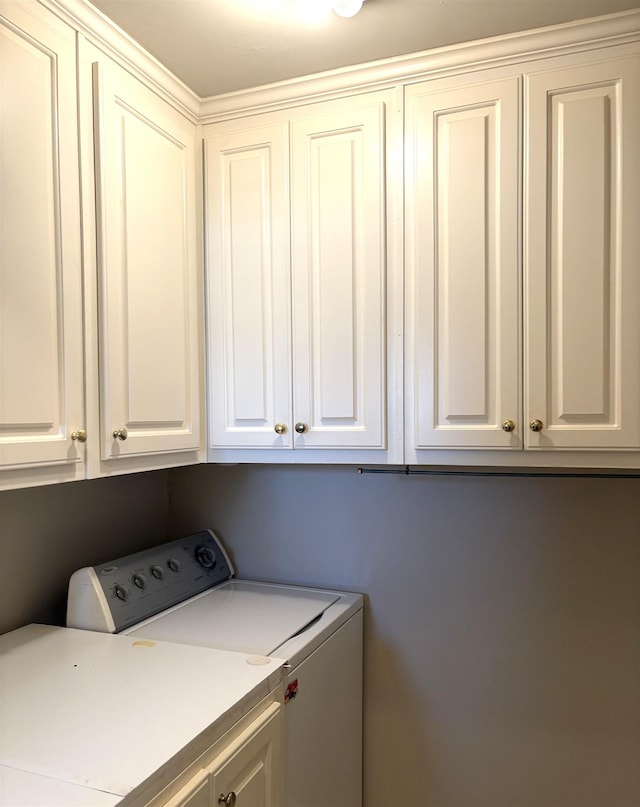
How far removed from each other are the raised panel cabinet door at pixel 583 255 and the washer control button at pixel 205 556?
1097 millimetres

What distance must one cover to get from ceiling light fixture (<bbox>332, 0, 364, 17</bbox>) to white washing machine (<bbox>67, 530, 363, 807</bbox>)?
1.37 m

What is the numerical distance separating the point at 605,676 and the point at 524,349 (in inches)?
38.5

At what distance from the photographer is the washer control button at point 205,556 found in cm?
192

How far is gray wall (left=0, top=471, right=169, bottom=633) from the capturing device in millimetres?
1476

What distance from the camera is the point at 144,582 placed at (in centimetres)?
165

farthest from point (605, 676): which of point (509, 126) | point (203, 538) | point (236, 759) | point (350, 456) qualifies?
point (509, 126)

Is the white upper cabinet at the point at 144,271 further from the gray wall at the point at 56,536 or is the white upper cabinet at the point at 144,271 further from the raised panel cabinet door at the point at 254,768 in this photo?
the raised panel cabinet door at the point at 254,768

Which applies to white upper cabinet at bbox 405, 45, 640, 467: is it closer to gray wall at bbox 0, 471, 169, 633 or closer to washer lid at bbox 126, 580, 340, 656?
washer lid at bbox 126, 580, 340, 656

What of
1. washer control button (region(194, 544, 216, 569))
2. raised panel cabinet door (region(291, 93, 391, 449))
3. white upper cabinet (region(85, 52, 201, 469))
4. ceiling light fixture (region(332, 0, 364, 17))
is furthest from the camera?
washer control button (region(194, 544, 216, 569))

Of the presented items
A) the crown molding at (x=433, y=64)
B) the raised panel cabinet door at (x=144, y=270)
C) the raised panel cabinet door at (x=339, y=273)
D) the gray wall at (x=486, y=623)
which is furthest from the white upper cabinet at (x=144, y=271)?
the gray wall at (x=486, y=623)

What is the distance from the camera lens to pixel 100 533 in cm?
177

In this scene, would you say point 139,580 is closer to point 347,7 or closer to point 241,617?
point 241,617

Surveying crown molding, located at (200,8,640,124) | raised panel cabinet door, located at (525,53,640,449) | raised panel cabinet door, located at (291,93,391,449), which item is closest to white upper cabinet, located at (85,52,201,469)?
crown molding, located at (200,8,640,124)

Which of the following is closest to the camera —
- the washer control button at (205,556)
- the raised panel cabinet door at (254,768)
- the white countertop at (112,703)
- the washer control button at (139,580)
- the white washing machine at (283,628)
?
the white countertop at (112,703)
